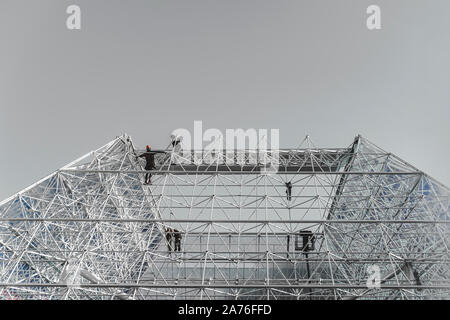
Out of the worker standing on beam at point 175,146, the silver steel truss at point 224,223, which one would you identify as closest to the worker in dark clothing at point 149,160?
the silver steel truss at point 224,223

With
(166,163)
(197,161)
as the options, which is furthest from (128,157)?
(197,161)

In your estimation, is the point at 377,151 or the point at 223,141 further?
the point at 223,141

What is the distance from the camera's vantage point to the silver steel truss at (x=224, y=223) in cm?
1513

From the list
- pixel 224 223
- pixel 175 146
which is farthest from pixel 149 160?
pixel 224 223

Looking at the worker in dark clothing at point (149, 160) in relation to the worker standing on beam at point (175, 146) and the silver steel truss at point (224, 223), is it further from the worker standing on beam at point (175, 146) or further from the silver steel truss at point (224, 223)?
the worker standing on beam at point (175, 146)

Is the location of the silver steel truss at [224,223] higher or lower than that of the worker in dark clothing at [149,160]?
lower

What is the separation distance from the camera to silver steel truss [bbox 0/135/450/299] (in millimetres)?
15133

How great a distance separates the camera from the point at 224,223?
16.4 meters

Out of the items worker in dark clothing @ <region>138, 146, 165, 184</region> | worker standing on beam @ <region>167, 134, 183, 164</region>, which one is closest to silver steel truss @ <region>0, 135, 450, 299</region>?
worker standing on beam @ <region>167, 134, 183, 164</region>

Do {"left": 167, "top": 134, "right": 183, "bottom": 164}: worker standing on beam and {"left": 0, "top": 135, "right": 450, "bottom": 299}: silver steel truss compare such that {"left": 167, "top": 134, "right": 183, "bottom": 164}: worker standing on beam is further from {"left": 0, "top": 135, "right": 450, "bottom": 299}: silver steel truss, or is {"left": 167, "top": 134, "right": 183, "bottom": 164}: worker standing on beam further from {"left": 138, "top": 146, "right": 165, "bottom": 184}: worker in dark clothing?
{"left": 138, "top": 146, "right": 165, "bottom": 184}: worker in dark clothing

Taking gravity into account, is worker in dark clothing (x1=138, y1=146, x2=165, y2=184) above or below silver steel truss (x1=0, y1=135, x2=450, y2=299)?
above
